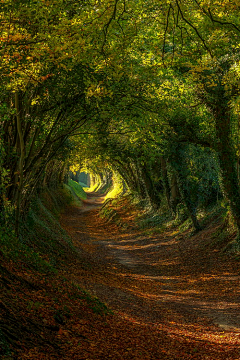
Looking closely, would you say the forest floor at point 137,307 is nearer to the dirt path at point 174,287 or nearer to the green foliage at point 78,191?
the dirt path at point 174,287

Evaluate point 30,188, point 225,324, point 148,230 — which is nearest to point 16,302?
point 225,324

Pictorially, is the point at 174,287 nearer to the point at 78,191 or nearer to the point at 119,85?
the point at 119,85

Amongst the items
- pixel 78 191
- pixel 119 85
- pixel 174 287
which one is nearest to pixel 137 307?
pixel 174 287

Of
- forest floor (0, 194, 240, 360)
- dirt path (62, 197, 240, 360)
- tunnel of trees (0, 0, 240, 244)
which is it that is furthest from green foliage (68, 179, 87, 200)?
forest floor (0, 194, 240, 360)

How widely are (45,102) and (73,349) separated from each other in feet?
27.6

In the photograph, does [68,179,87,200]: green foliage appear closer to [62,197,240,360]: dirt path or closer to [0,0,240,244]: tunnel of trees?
[62,197,240,360]: dirt path

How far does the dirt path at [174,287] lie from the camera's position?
823 centimetres

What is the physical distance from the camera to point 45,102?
39.2 feet

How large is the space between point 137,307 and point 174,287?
366cm

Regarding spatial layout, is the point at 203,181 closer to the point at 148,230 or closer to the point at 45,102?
the point at 148,230

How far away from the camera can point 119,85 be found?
10977mm

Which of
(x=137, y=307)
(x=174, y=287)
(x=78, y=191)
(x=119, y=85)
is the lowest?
(x=174, y=287)

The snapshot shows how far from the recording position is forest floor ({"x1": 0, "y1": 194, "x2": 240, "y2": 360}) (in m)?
5.78

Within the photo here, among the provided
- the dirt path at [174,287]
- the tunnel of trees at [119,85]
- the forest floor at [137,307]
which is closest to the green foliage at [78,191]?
the dirt path at [174,287]
